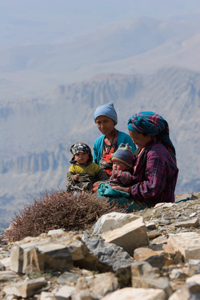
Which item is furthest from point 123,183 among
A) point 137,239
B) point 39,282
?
point 39,282

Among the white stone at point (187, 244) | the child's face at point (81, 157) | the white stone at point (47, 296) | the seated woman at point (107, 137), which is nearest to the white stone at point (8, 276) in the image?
the white stone at point (47, 296)

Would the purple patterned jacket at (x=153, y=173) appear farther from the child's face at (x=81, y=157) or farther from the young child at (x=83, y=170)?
the child's face at (x=81, y=157)

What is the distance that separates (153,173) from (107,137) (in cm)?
253

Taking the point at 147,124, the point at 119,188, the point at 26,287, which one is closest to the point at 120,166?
the point at 119,188

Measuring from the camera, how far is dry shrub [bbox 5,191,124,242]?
6215 millimetres

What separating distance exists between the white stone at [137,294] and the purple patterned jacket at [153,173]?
3.80m

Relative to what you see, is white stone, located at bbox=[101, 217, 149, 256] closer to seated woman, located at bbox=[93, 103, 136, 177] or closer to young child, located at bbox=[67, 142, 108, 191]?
young child, located at bbox=[67, 142, 108, 191]

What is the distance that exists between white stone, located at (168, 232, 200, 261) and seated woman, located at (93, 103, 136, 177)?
4.24 metres

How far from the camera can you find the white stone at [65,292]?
3.40m

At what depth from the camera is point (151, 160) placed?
6.77 metres

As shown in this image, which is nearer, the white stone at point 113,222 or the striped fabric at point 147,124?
Answer: the white stone at point 113,222

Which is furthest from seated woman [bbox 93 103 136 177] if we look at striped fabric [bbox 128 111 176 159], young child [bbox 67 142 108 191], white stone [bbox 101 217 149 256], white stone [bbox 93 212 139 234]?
white stone [bbox 101 217 149 256]

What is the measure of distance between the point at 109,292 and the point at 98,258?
3.00ft

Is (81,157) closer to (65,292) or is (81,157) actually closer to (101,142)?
(101,142)
